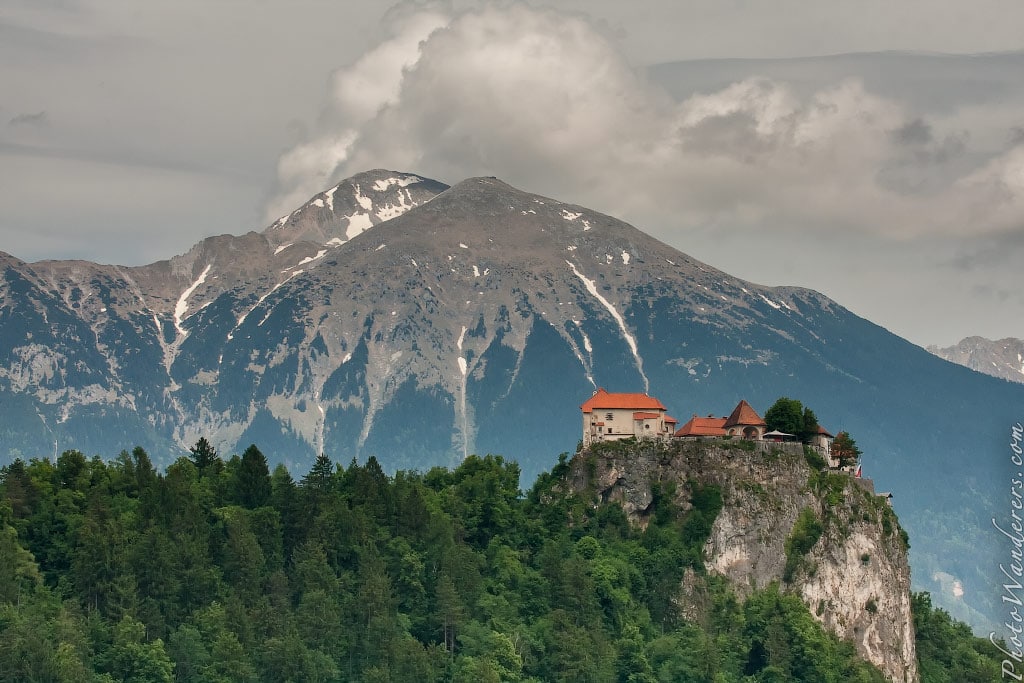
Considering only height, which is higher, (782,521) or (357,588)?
(782,521)

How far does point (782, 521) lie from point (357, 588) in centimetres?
4291

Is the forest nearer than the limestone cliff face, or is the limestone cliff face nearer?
the forest

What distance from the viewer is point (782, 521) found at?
192 meters

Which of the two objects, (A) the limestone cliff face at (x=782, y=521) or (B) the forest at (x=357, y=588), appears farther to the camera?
(A) the limestone cliff face at (x=782, y=521)

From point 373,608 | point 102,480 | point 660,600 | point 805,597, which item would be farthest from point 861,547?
point 102,480

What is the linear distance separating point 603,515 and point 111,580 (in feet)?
169

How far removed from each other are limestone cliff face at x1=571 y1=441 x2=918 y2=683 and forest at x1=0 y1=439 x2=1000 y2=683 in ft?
5.98

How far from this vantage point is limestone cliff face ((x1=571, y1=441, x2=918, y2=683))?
19188 centimetres

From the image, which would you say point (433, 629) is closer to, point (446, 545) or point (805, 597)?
point (446, 545)

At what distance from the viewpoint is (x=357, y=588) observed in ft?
579

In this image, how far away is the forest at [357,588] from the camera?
162m

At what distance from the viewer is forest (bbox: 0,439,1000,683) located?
530 feet

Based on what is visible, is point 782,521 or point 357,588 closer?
point 357,588

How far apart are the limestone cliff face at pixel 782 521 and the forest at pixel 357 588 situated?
1.82 meters
